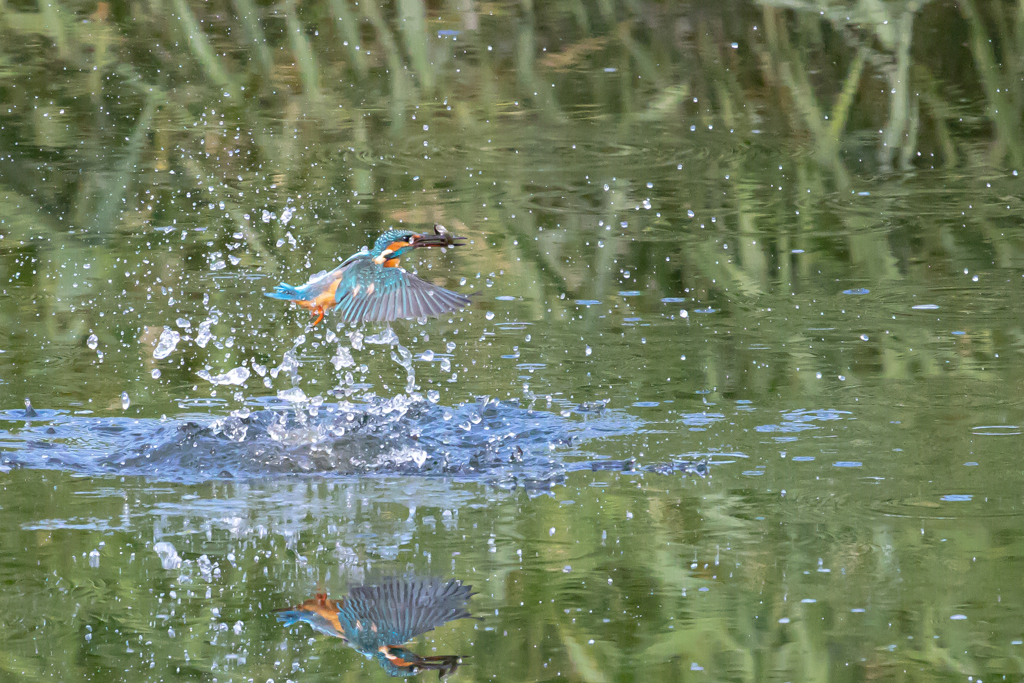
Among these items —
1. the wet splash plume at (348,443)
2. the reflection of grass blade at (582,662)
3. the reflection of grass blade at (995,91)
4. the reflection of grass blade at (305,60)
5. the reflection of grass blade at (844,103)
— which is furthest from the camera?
the reflection of grass blade at (305,60)

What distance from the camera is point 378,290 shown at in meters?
4.98

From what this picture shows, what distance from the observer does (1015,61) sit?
8.94 m

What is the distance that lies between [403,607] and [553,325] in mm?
2574

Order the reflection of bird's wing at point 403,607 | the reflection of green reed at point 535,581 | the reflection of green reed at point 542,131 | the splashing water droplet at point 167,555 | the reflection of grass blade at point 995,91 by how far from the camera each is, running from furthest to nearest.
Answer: the reflection of grass blade at point 995,91, the reflection of green reed at point 542,131, the splashing water droplet at point 167,555, the reflection of bird's wing at point 403,607, the reflection of green reed at point 535,581

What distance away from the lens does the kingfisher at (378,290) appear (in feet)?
16.2

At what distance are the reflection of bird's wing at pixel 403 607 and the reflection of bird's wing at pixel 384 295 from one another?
1491mm

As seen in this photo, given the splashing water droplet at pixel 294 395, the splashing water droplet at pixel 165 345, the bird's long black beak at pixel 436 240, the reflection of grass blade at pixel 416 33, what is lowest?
the splashing water droplet at pixel 294 395

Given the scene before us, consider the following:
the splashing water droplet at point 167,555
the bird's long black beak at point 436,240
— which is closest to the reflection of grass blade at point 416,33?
the bird's long black beak at point 436,240

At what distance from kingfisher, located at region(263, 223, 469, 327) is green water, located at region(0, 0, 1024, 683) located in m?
0.40

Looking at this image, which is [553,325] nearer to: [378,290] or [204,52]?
[378,290]

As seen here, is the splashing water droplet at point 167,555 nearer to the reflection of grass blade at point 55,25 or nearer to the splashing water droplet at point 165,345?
the splashing water droplet at point 165,345

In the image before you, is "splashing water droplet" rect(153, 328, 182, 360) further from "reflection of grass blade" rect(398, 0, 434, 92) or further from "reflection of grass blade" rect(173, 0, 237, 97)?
"reflection of grass blade" rect(398, 0, 434, 92)

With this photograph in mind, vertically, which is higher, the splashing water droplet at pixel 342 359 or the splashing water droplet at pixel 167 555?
the splashing water droplet at pixel 342 359

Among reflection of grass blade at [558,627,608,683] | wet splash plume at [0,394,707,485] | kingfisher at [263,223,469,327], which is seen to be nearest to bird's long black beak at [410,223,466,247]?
kingfisher at [263,223,469,327]
